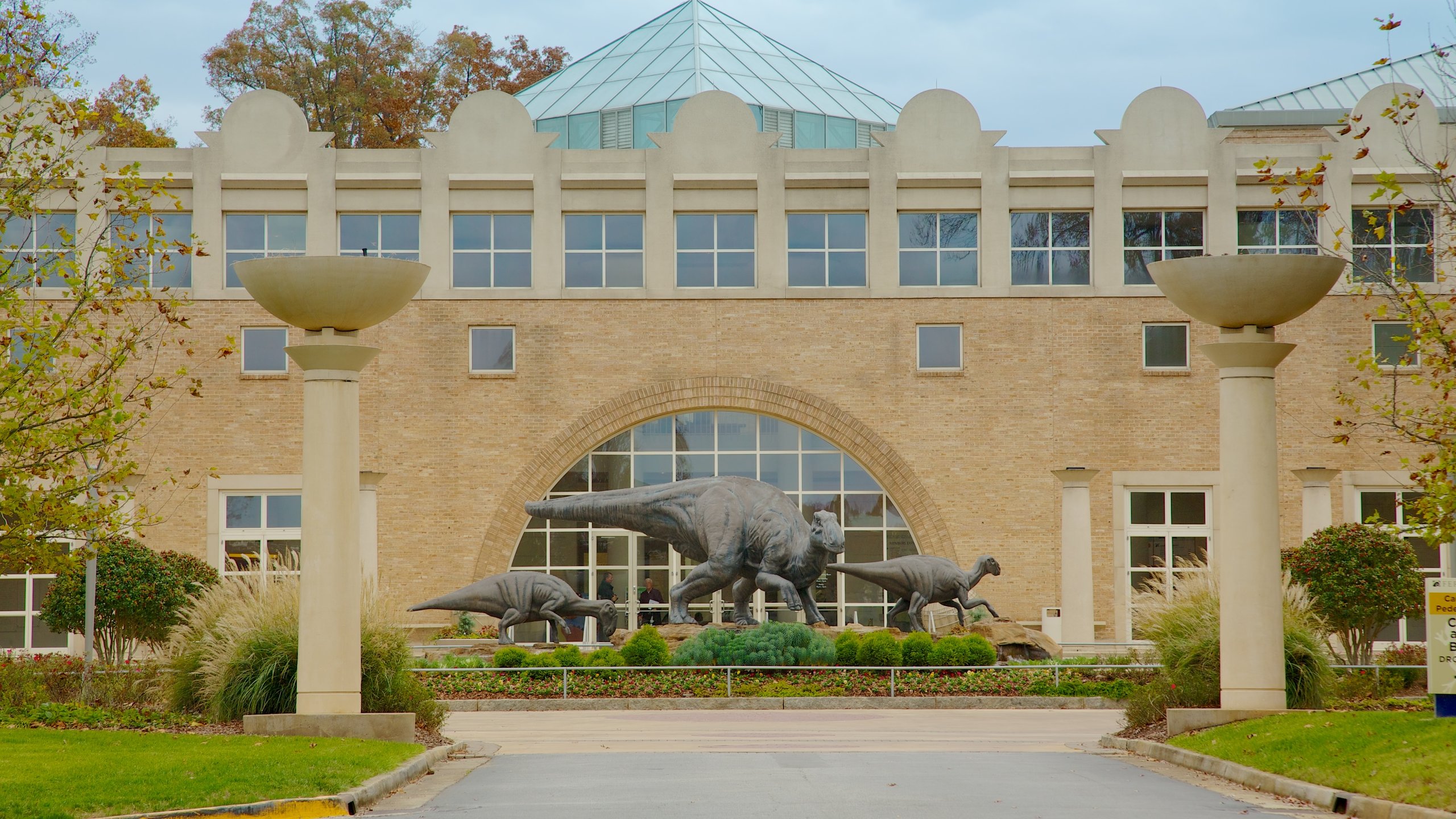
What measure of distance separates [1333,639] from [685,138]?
15015mm

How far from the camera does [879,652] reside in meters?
20.4

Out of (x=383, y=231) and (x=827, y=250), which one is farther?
(x=827, y=250)

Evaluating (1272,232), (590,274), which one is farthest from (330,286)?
(1272,232)

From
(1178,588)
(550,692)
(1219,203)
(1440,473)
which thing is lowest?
(550,692)

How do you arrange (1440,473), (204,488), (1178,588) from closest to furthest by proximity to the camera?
(1440,473) < (1178,588) < (204,488)

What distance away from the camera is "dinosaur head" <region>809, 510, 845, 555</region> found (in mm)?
22953

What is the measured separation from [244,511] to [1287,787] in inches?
932

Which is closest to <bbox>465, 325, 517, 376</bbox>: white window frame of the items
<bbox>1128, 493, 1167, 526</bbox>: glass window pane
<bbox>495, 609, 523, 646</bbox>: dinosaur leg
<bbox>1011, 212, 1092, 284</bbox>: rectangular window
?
<bbox>495, 609, 523, 646</bbox>: dinosaur leg

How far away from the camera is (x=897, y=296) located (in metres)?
30.5

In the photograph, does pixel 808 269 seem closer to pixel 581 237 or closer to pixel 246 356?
pixel 581 237

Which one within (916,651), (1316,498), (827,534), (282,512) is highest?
(1316,498)

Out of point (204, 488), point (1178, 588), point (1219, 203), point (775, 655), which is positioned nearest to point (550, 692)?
point (775, 655)

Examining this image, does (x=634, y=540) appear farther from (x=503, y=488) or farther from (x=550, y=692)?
(x=550, y=692)

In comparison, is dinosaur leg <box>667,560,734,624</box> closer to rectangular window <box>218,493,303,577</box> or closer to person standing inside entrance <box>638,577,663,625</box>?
person standing inside entrance <box>638,577,663,625</box>
